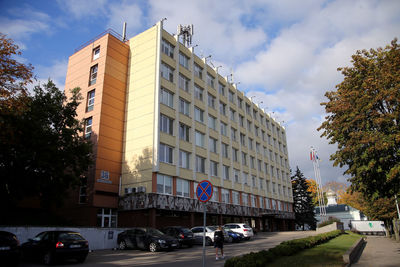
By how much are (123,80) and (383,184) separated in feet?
85.1

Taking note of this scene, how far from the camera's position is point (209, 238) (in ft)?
74.6

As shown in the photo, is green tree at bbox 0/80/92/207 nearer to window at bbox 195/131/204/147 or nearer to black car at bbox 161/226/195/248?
black car at bbox 161/226/195/248

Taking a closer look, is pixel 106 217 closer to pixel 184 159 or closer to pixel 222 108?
pixel 184 159

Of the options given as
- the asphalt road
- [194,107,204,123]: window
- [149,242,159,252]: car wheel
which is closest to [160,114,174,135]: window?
[194,107,204,123]: window

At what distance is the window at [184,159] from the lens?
100 ft

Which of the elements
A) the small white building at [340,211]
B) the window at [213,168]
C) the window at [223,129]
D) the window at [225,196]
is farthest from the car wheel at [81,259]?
the small white building at [340,211]

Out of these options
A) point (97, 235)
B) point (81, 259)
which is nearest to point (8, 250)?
point (81, 259)

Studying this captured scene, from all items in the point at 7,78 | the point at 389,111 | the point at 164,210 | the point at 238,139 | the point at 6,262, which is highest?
the point at 238,139

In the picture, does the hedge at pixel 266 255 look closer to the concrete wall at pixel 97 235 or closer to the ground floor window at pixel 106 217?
the concrete wall at pixel 97 235

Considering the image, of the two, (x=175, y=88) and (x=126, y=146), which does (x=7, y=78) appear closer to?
(x=126, y=146)

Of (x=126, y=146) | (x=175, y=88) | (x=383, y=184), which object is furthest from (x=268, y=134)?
(x=383, y=184)

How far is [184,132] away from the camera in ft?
106

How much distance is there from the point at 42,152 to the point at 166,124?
11833mm

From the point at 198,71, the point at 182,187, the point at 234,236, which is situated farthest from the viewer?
the point at 198,71
